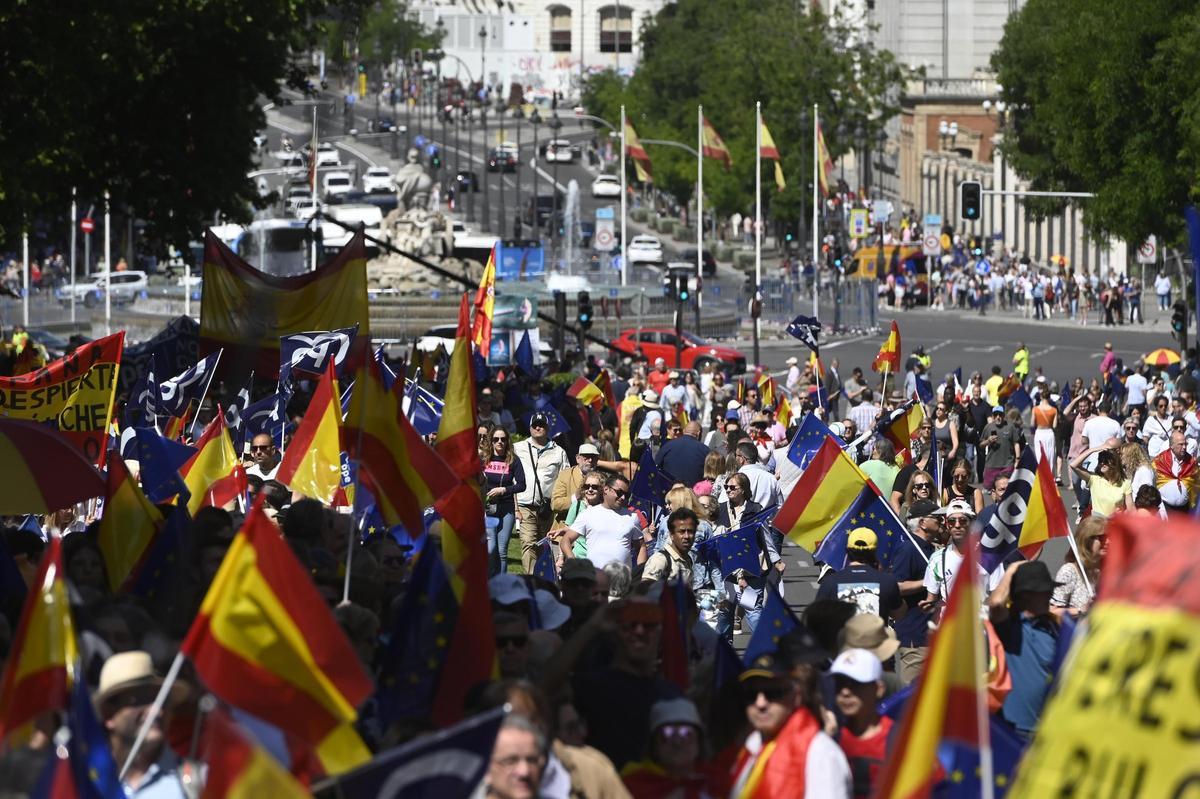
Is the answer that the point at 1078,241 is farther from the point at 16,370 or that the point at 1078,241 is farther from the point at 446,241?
the point at 16,370

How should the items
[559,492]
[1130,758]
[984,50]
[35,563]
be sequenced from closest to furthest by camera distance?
1. [1130,758]
2. [35,563]
3. [559,492]
4. [984,50]

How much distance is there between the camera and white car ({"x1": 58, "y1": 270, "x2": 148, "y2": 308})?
67.9 meters

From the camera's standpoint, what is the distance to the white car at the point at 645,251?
78.1 m

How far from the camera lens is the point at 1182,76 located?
4088 centimetres

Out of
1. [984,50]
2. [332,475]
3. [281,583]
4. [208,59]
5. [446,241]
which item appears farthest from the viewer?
[984,50]

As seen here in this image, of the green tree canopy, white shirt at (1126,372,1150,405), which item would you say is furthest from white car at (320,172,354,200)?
white shirt at (1126,372,1150,405)

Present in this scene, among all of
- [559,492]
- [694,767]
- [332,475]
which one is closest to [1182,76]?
[559,492]

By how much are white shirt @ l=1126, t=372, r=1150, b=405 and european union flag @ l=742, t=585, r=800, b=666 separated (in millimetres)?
22087

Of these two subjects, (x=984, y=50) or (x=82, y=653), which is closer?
(x=82, y=653)

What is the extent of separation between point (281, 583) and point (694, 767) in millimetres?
1406

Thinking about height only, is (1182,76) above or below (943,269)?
above

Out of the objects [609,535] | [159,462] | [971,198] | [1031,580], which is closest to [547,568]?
[609,535]

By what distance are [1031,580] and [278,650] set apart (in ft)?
11.6

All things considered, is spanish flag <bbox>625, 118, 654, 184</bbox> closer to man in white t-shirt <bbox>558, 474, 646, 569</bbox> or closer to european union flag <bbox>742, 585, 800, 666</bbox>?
man in white t-shirt <bbox>558, 474, 646, 569</bbox>
